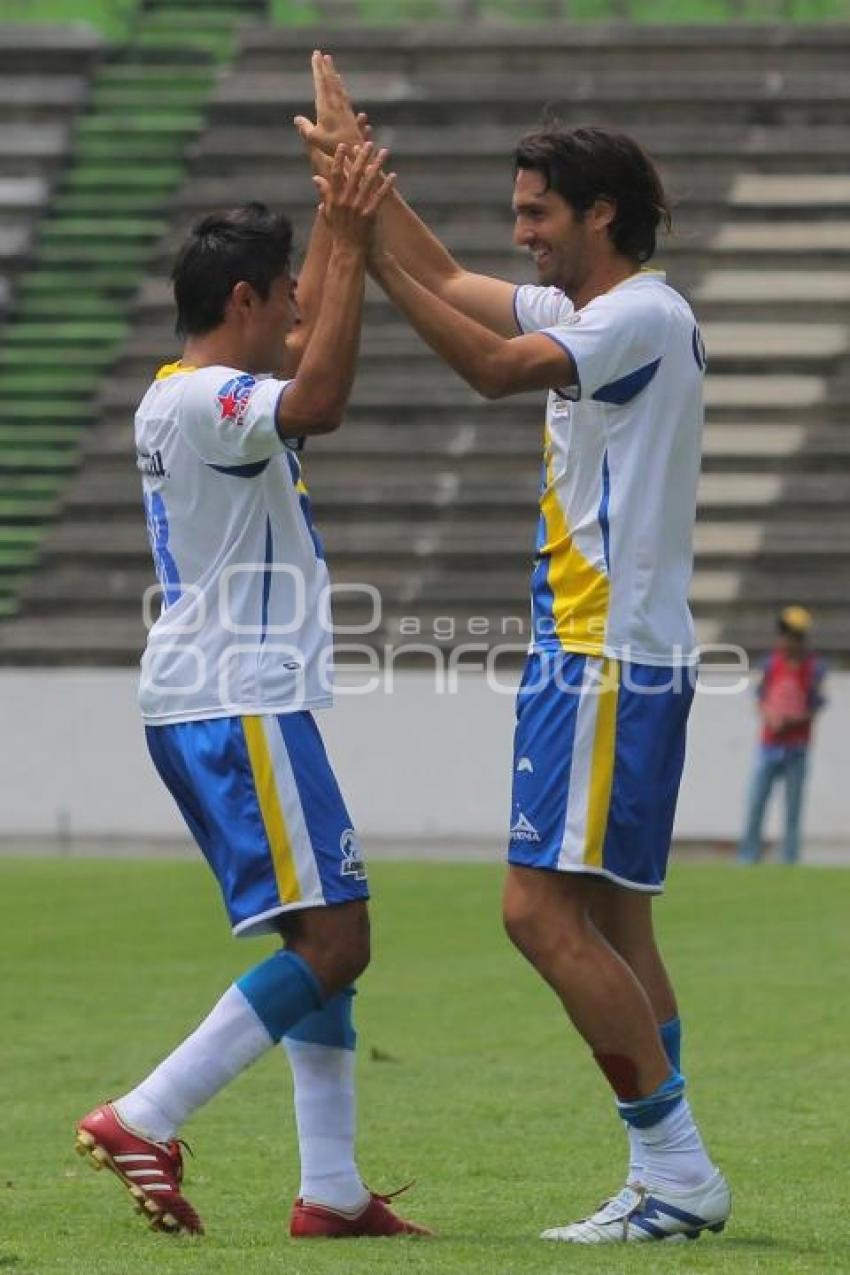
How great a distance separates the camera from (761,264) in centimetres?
2522

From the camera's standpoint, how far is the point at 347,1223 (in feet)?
18.7

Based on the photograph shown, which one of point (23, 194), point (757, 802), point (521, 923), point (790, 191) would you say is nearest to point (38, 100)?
point (23, 194)

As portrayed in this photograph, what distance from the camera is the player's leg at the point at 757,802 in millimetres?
19000

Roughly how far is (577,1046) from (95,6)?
21455mm

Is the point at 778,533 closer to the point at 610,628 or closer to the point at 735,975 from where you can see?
the point at 735,975

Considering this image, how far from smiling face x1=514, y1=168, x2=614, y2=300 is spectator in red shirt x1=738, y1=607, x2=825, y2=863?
13.5 m

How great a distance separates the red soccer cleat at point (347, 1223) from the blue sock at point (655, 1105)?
1.62ft

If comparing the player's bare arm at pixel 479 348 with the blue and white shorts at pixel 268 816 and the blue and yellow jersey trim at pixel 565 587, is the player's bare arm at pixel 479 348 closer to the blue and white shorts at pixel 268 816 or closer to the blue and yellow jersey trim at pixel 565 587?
the blue and yellow jersey trim at pixel 565 587

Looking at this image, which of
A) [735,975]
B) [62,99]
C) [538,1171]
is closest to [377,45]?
[62,99]

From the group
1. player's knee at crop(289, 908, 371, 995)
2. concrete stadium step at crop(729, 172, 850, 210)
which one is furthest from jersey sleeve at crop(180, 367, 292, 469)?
concrete stadium step at crop(729, 172, 850, 210)

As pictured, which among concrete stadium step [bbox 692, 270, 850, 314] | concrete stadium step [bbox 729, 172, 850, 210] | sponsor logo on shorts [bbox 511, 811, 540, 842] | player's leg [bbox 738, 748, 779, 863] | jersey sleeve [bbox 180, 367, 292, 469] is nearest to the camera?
jersey sleeve [bbox 180, 367, 292, 469]

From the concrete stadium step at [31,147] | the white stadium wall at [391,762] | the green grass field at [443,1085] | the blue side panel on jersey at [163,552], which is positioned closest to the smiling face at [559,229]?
the blue side panel on jersey at [163,552]

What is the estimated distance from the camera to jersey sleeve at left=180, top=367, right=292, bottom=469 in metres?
5.53

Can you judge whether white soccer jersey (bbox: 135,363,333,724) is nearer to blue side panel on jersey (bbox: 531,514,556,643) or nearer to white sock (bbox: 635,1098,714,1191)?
blue side panel on jersey (bbox: 531,514,556,643)
